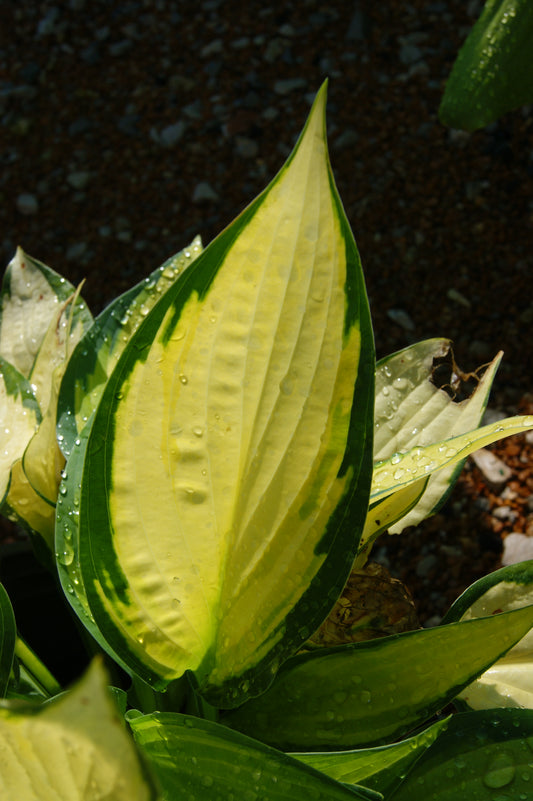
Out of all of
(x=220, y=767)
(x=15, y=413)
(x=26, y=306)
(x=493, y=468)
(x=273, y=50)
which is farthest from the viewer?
(x=273, y=50)

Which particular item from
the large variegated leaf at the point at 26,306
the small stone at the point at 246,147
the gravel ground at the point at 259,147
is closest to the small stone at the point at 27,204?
the gravel ground at the point at 259,147

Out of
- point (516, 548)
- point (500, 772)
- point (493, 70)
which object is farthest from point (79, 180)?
point (500, 772)

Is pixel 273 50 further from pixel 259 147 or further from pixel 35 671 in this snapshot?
pixel 35 671

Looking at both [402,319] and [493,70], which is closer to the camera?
[493,70]

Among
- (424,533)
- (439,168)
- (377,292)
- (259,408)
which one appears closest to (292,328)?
(259,408)

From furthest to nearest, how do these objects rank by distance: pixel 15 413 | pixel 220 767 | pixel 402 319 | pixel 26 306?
pixel 402 319 → pixel 26 306 → pixel 15 413 → pixel 220 767

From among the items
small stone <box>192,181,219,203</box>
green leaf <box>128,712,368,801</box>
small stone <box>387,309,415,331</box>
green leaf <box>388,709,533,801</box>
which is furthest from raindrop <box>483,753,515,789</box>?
small stone <box>192,181,219,203</box>
